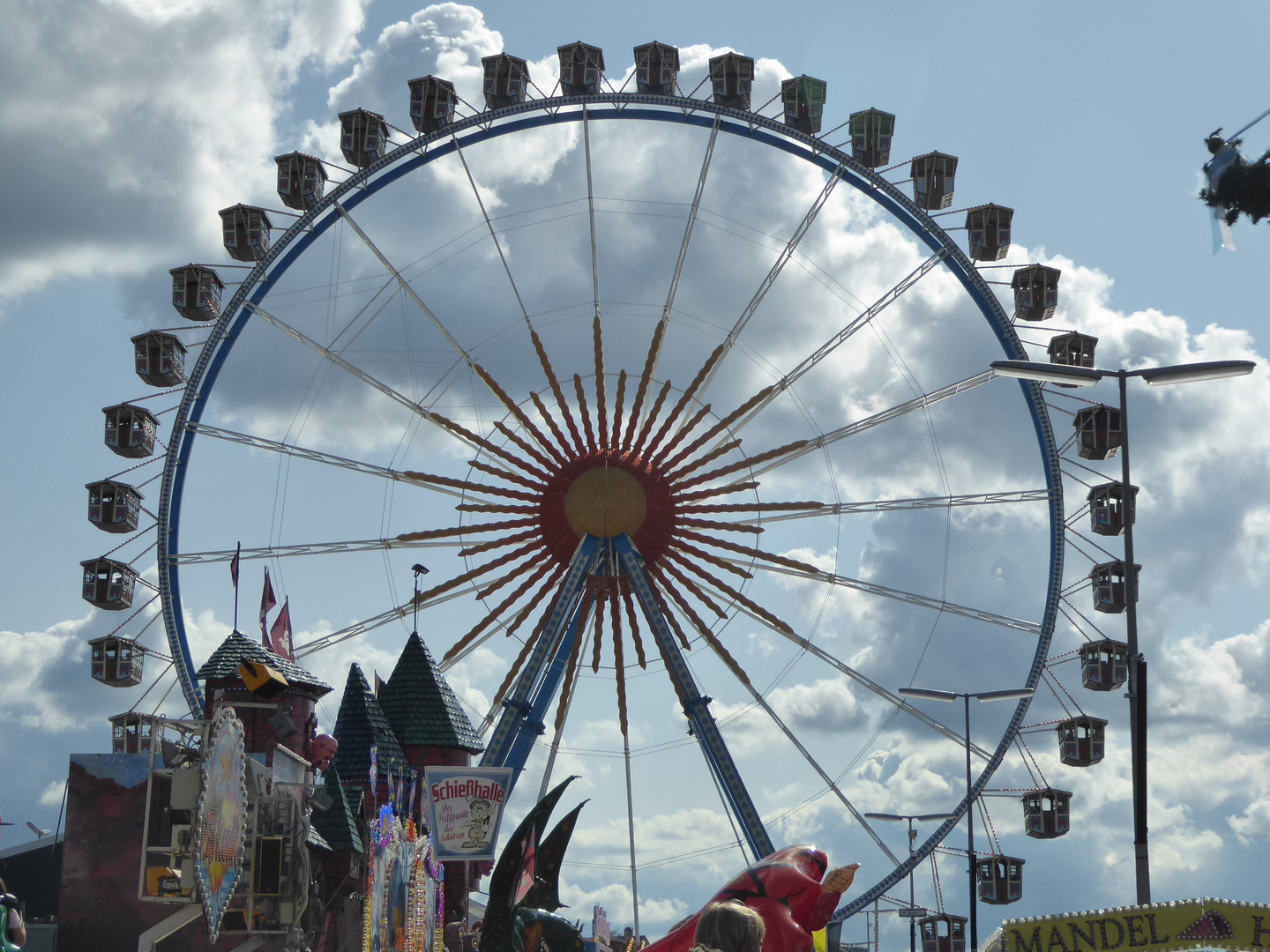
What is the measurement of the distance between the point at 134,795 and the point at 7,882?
773 inches

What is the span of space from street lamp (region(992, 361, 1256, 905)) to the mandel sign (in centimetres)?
348

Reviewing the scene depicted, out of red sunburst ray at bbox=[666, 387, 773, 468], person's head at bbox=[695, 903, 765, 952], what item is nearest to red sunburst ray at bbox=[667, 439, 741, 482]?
red sunburst ray at bbox=[666, 387, 773, 468]

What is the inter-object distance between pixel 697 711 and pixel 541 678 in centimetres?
264

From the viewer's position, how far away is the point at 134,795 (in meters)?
22.2

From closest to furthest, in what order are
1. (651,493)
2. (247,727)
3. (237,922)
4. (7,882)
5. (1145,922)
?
(1145,922), (237,922), (247,727), (651,493), (7,882)

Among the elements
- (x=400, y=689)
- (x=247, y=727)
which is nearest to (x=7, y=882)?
(x=400, y=689)

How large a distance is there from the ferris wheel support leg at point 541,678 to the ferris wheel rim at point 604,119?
599 cm

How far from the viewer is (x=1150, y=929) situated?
46.0 ft

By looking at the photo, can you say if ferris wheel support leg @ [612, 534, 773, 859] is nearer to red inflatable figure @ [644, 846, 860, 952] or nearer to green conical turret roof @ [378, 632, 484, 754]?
green conical turret roof @ [378, 632, 484, 754]

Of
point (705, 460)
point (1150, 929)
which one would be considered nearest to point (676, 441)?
Result: point (705, 460)

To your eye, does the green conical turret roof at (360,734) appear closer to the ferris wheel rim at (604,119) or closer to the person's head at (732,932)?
the ferris wheel rim at (604,119)

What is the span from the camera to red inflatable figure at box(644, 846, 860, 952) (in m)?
15.0

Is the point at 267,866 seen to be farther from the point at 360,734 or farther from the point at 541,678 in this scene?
the point at 541,678

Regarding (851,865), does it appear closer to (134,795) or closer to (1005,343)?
(134,795)
